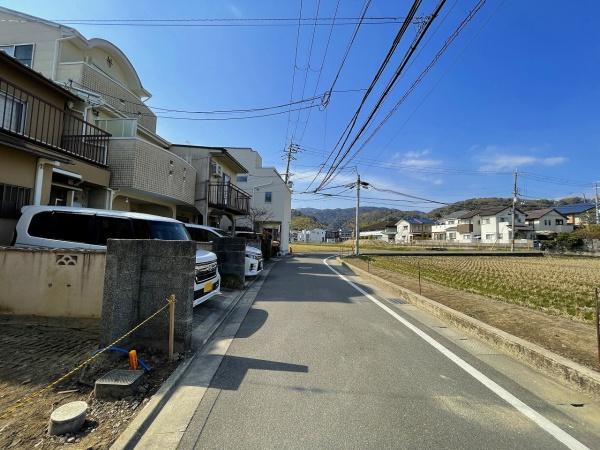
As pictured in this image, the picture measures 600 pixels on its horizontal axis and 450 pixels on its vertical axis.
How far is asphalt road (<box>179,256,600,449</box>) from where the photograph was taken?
2.93 meters

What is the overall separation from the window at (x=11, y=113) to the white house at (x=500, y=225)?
69.9 m

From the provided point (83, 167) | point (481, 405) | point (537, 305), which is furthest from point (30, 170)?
point (537, 305)

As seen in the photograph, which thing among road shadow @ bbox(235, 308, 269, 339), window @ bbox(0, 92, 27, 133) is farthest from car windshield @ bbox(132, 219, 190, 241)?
window @ bbox(0, 92, 27, 133)

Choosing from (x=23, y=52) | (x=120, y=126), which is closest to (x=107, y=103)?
(x=120, y=126)

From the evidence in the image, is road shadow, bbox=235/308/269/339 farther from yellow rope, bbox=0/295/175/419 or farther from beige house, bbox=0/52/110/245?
beige house, bbox=0/52/110/245

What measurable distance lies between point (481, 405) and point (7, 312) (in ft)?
24.5

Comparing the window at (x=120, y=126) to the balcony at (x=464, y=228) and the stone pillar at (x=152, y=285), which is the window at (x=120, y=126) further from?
the balcony at (x=464, y=228)

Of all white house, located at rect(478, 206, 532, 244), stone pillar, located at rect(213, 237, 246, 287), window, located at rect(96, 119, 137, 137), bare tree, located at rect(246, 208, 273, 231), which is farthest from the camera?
white house, located at rect(478, 206, 532, 244)

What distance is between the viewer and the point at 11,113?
9531 millimetres

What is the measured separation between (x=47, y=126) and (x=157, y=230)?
20.6ft

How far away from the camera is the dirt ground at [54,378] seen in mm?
2860

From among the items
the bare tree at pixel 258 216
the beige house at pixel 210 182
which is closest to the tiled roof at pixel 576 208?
the bare tree at pixel 258 216

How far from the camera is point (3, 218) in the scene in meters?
8.59

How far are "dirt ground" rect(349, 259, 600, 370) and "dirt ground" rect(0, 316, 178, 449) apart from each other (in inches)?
207
